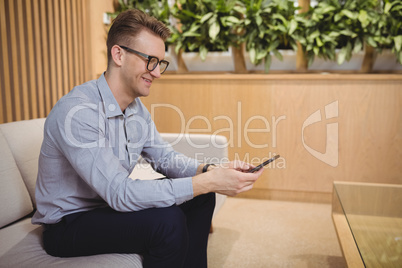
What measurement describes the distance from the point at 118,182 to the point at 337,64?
2.29m

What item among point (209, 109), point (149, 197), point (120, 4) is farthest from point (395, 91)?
point (120, 4)

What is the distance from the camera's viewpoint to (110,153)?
1.21 m

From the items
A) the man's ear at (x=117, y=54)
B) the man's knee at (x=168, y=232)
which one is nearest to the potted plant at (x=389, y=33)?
the man's ear at (x=117, y=54)

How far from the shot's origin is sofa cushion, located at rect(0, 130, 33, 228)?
4.73ft

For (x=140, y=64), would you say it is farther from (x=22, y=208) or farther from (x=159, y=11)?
(x=159, y=11)

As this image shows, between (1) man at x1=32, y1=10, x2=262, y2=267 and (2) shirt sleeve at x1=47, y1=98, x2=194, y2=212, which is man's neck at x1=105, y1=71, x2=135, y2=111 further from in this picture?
(2) shirt sleeve at x1=47, y1=98, x2=194, y2=212

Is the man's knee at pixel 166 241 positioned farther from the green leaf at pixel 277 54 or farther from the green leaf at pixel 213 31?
the green leaf at pixel 277 54

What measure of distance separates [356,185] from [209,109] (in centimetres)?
127

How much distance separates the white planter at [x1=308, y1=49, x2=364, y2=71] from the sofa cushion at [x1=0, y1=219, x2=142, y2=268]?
7.49 feet

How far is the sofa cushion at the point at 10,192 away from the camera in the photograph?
1441mm

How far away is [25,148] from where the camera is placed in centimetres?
161

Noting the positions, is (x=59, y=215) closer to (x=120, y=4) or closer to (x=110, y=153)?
(x=110, y=153)

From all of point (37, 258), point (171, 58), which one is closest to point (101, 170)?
point (37, 258)

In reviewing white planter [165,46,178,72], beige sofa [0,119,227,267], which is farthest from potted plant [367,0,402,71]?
beige sofa [0,119,227,267]
